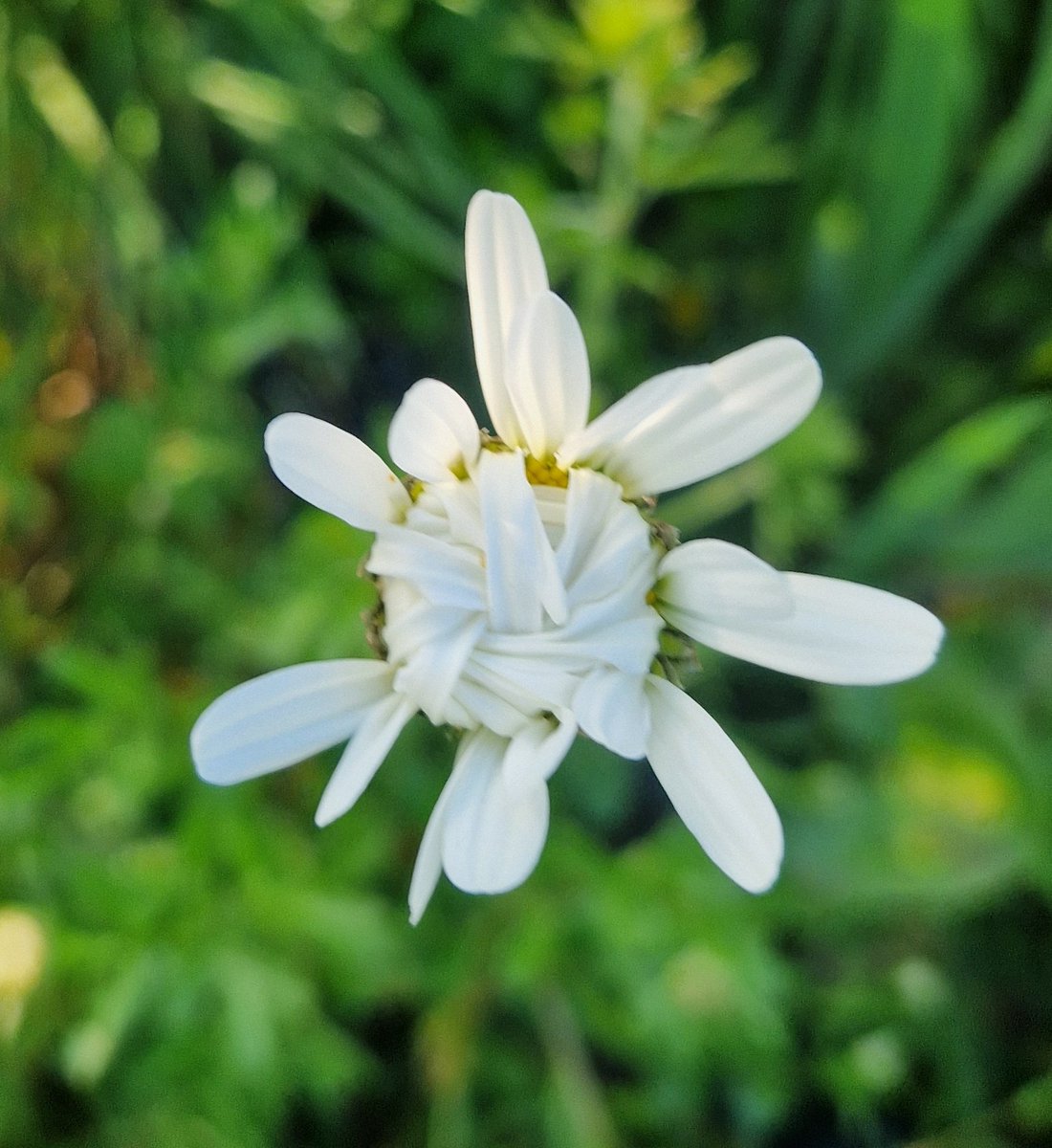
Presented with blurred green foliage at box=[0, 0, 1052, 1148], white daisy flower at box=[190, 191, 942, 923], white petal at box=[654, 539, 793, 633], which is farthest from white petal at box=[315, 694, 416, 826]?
blurred green foliage at box=[0, 0, 1052, 1148]

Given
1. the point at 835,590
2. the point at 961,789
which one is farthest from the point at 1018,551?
the point at 835,590

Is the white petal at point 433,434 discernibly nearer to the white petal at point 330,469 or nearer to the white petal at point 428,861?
the white petal at point 330,469

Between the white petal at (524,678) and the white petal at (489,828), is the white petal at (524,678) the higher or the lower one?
the higher one

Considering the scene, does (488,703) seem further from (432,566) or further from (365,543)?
(365,543)

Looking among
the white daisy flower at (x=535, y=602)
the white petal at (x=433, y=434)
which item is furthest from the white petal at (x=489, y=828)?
the white petal at (x=433, y=434)

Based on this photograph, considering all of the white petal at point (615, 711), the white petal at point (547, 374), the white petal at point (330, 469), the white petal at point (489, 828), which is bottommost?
the white petal at point (489, 828)

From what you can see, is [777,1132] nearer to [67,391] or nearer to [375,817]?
[375,817]

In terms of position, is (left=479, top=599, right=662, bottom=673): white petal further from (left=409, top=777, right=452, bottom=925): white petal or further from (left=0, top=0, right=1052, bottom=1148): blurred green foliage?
(left=0, top=0, right=1052, bottom=1148): blurred green foliage
